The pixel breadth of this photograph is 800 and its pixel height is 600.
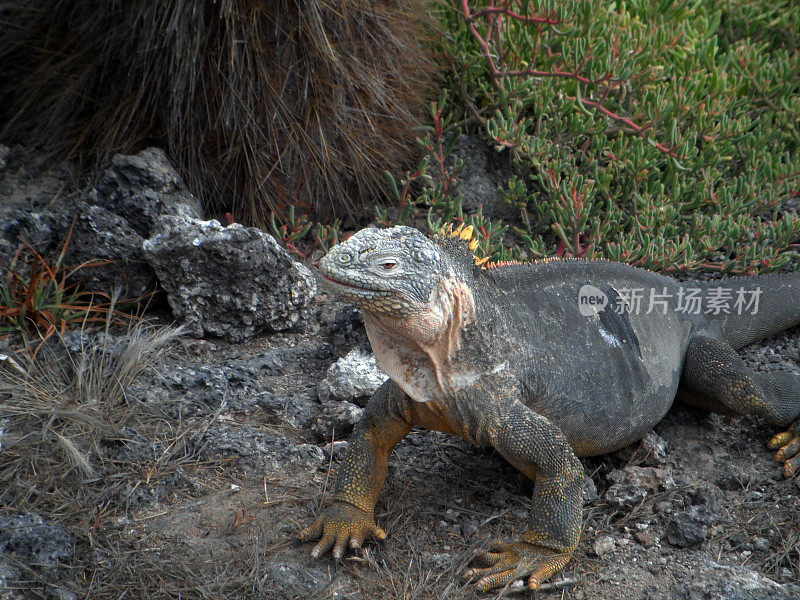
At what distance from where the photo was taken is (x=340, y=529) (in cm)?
279

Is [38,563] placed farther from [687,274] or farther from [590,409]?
[687,274]

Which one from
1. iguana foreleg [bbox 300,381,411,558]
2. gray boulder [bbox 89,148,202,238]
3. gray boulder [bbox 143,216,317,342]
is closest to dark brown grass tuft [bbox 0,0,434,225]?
gray boulder [bbox 89,148,202,238]

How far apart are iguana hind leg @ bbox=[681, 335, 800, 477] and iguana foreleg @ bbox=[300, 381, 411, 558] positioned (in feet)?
5.12

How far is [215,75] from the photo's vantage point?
4199 millimetres

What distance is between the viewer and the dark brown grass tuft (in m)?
4.16

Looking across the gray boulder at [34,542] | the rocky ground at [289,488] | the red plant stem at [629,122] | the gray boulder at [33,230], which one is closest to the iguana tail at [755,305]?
the rocky ground at [289,488]

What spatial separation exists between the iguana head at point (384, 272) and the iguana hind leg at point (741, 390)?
5.59 ft

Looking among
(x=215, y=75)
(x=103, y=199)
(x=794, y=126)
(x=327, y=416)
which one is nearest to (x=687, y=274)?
(x=794, y=126)

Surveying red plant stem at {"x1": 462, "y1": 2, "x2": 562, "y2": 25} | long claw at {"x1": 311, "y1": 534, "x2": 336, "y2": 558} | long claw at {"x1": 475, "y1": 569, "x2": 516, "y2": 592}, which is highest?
red plant stem at {"x1": 462, "y1": 2, "x2": 562, "y2": 25}

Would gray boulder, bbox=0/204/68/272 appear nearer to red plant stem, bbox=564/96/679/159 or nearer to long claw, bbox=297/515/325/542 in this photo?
long claw, bbox=297/515/325/542

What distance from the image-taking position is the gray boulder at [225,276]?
3.82 metres

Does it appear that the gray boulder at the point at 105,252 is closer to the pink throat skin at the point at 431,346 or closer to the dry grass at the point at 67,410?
the dry grass at the point at 67,410

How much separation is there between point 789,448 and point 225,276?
9.40ft

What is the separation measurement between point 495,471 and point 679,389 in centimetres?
109
